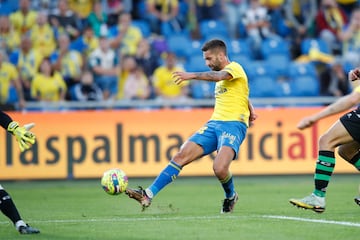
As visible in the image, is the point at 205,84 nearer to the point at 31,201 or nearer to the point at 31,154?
the point at 31,154

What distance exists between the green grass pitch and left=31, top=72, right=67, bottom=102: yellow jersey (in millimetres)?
2055

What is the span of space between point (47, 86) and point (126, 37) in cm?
273

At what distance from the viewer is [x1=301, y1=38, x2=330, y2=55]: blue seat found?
22.0m

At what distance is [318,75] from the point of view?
2128 centimetres

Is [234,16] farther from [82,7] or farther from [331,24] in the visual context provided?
[82,7]

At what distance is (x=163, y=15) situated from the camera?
2175 centimetres

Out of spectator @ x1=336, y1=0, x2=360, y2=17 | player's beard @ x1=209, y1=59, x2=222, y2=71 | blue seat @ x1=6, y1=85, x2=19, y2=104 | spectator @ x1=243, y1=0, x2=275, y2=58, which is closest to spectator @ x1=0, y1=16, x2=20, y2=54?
blue seat @ x1=6, y1=85, x2=19, y2=104

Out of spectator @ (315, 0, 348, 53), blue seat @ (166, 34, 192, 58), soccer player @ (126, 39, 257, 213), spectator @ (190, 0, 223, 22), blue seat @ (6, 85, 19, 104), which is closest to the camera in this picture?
soccer player @ (126, 39, 257, 213)

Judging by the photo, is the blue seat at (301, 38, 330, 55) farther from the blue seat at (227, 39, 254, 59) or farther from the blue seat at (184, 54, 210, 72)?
the blue seat at (184, 54, 210, 72)

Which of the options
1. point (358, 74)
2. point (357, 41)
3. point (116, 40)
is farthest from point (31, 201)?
point (357, 41)

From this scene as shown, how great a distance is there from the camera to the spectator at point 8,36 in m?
20.1

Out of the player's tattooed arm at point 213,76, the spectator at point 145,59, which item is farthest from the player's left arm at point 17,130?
the spectator at point 145,59

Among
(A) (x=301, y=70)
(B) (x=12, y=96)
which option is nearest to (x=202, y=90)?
(A) (x=301, y=70)

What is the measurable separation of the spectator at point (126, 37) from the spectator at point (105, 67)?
685mm
